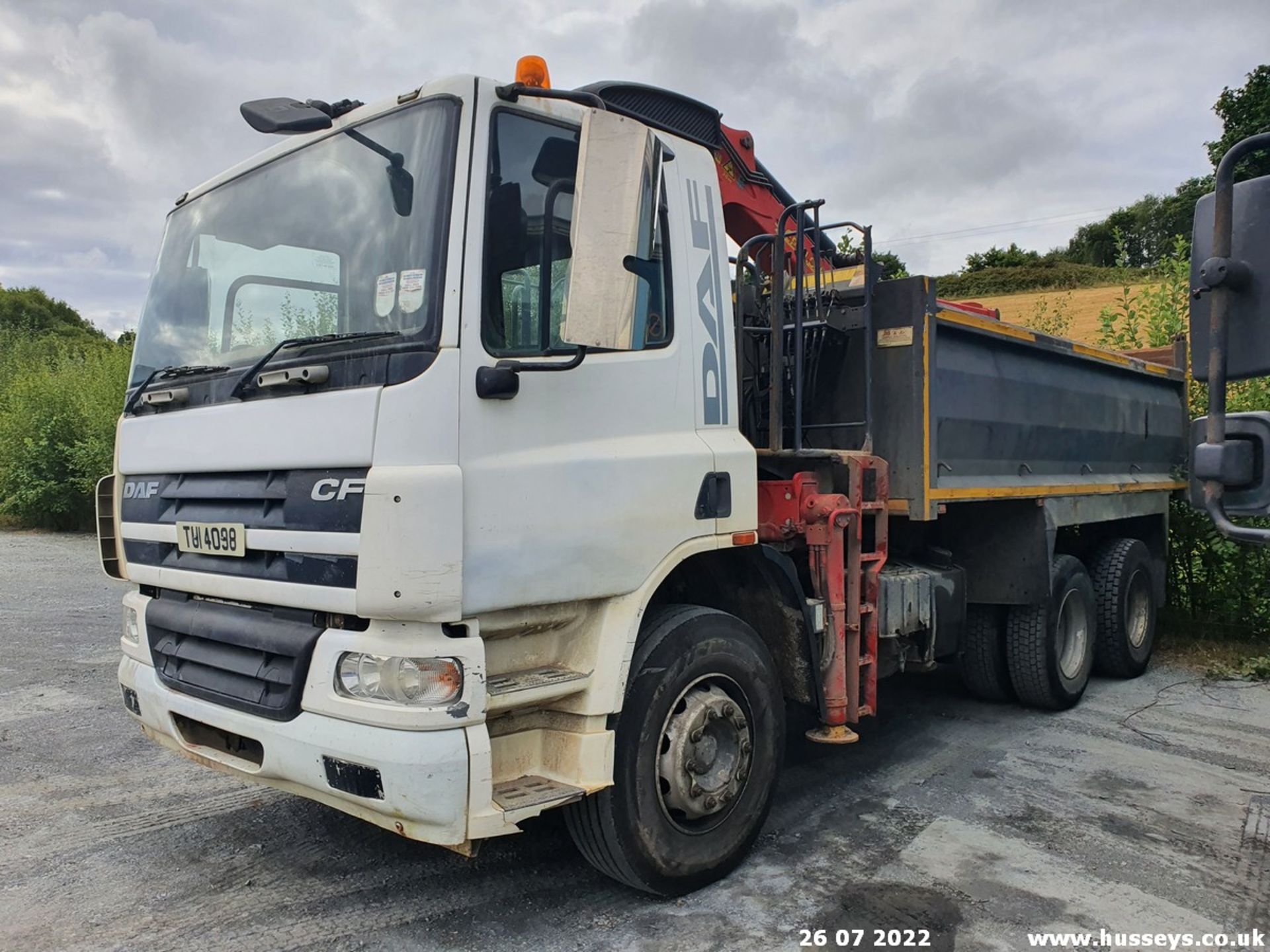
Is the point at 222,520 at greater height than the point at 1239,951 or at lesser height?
greater

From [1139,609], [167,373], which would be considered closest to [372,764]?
[167,373]

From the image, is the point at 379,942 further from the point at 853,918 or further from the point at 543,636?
the point at 853,918

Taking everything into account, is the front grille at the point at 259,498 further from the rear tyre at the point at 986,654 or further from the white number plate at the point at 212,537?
the rear tyre at the point at 986,654

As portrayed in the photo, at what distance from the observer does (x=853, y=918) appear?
10.9ft

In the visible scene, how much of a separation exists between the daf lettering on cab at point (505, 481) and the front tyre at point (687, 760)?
0.05 ft

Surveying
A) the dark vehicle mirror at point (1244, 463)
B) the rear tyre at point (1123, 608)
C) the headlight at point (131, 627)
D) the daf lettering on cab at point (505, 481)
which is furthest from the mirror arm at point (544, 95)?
the rear tyre at point (1123, 608)

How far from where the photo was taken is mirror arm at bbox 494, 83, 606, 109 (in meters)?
3.03

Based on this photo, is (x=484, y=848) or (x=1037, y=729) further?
(x=1037, y=729)

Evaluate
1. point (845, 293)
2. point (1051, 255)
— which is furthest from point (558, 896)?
point (1051, 255)

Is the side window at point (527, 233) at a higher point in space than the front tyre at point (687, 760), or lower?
higher

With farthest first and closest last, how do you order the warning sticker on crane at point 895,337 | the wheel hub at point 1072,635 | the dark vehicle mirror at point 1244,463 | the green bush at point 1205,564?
1. the green bush at point 1205,564
2. the wheel hub at point 1072,635
3. the warning sticker on crane at point 895,337
4. the dark vehicle mirror at point 1244,463

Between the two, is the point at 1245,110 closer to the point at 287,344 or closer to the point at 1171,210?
the point at 1171,210

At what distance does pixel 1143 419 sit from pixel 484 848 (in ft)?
19.2

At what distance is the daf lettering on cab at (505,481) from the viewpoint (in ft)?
9.15
